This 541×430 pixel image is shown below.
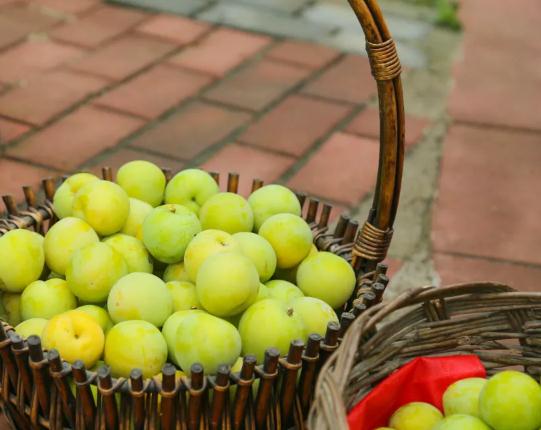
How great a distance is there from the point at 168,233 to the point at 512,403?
55 centimetres

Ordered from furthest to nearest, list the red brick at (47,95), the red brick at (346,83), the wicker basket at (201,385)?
1. the red brick at (346,83)
2. the red brick at (47,95)
3. the wicker basket at (201,385)

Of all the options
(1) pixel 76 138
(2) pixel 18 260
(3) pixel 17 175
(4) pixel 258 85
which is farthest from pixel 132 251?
(4) pixel 258 85

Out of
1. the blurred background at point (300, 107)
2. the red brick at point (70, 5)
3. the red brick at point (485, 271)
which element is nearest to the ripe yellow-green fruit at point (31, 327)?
the blurred background at point (300, 107)

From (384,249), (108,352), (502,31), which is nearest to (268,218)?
(384,249)

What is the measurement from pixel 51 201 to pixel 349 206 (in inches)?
37.8

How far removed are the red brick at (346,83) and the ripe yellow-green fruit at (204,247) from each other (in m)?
1.59

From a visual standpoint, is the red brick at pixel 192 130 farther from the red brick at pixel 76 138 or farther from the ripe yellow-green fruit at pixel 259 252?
the ripe yellow-green fruit at pixel 259 252

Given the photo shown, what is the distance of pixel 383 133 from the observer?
1289 millimetres

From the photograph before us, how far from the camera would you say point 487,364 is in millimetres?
1290

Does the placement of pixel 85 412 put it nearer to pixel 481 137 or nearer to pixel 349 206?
pixel 349 206

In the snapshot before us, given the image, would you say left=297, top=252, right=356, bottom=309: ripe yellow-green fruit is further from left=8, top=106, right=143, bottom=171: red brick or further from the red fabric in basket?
left=8, top=106, right=143, bottom=171: red brick

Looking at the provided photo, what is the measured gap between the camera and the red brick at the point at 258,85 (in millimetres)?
2709

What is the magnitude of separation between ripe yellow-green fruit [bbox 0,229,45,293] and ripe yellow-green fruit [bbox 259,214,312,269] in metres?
0.36

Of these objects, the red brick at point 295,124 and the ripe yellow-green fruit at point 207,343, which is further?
the red brick at point 295,124
